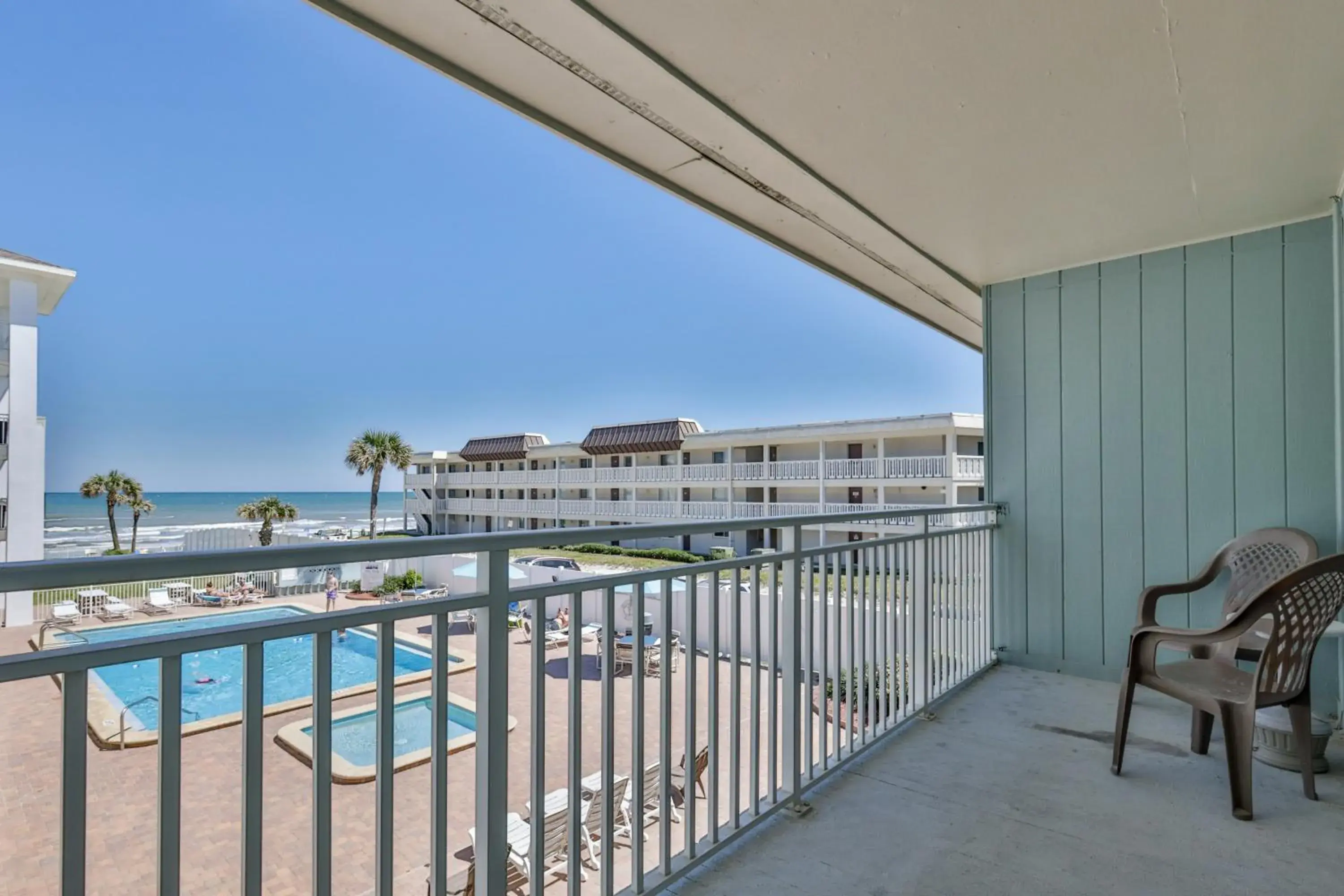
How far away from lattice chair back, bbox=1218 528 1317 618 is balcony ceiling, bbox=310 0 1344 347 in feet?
4.75

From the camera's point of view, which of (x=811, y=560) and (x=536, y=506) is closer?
(x=811, y=560)

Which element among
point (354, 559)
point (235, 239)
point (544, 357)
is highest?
point (235, 239)

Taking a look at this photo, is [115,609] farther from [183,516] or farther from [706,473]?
[183,516]

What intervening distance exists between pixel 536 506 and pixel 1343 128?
22.8 m

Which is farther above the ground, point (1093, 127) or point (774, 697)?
point (1093, 127)

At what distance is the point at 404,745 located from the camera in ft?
24.1

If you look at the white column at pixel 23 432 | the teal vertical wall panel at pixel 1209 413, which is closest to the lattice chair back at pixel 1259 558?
the teal vertical wall panel at pixel 1209 413

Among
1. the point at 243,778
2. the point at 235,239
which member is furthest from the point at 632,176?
the point at 235,239

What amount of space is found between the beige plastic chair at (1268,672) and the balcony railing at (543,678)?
38.7 inches

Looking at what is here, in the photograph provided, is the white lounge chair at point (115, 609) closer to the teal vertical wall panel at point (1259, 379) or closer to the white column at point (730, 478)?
the white column at point (730, 478)

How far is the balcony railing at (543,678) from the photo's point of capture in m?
0.90

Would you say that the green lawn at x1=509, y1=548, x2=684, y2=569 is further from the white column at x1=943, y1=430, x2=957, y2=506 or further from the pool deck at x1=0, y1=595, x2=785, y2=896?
the white column at x1=943, y1=430, x2=957, y2=506

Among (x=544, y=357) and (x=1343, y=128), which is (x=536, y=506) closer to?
(x=1343, y=128)

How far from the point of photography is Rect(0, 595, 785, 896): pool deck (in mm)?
2236
